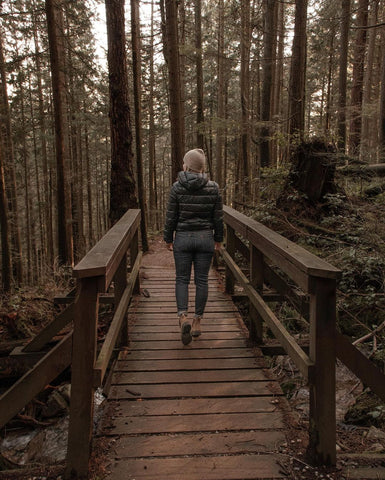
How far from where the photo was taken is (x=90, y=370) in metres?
2.38

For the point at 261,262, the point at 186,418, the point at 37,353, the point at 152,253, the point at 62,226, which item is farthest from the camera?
the point at 62,226

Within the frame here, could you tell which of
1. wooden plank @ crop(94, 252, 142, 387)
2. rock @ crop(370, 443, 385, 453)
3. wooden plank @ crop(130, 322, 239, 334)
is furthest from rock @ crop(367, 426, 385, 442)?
wooden plank @ crop(94, 252, 142, 387)

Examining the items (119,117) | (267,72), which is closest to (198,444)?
(119,117)

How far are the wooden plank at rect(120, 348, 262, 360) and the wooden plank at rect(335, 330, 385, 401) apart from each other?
1611 mm

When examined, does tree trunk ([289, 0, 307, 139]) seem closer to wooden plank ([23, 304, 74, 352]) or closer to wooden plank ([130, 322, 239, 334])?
wooden plank ([130, 322, 239, 334])

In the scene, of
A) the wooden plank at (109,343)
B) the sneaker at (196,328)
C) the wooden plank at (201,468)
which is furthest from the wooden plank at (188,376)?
the wooden plank at (201,468)

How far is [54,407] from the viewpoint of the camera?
4770mm

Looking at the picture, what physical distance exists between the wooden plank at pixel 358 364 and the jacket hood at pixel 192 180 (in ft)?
7.12

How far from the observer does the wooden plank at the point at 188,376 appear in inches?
138

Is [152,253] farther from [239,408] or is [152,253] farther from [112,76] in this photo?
[239,408]

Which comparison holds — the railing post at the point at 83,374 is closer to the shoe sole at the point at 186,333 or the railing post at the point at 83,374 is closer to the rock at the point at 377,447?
the shoe sole at the point at 186,333

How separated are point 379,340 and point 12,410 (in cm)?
461

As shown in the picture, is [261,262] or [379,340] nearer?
[261,262]

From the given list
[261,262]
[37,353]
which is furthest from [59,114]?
[261,262]
